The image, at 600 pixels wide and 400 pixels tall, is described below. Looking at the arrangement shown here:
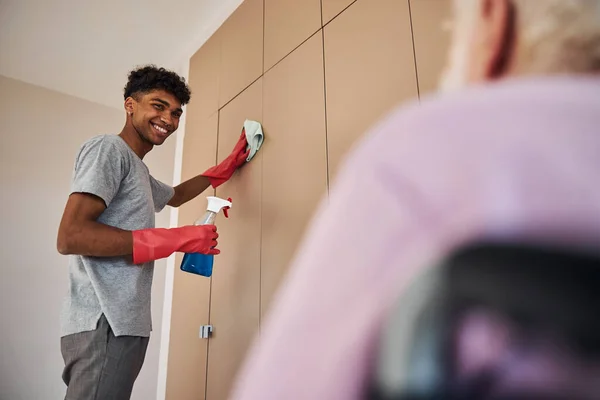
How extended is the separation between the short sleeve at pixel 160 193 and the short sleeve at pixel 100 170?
0.96 feet

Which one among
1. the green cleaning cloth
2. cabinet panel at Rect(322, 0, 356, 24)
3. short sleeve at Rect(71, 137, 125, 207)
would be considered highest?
cabinet panel at Rect(322, 0, 356, 24)

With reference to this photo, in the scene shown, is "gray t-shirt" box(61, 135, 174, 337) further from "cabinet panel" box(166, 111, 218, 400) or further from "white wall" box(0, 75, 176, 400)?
"white wall" box(0, 75, 176, 400)

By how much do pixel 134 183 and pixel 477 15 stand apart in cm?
92

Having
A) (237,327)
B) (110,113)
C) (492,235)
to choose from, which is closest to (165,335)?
(237,327)

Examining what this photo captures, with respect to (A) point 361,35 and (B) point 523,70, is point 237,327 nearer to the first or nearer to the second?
(A) point 361,35

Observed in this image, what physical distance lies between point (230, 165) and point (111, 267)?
1.70 feet

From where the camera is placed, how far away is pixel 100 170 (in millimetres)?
974

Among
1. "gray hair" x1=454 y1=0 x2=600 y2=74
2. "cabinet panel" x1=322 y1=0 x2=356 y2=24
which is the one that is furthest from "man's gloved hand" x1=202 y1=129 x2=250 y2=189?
"gray hair" x1=454 y1=0 x2=600 y2=74

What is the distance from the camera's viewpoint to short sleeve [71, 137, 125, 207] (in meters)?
0.95

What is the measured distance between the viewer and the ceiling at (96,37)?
186 cm

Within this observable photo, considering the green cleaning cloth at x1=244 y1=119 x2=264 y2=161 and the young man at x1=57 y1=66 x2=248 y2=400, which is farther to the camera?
the green cleaning cloth at x1=244 y1=119 x2=264 y2=161

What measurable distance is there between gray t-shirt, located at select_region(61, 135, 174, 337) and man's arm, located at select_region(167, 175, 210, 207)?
338mm

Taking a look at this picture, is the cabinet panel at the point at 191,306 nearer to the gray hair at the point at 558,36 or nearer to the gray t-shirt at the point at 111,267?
the gray t-shirt at the point at 111,267

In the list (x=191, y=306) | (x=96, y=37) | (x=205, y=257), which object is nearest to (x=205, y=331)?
(x=191, y=306)
